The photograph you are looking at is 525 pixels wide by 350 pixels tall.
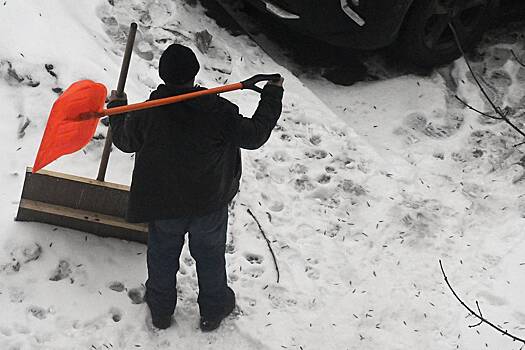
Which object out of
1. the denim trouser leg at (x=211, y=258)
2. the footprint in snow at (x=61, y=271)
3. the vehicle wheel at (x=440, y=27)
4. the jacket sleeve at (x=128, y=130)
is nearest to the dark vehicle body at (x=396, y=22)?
the vehicle wheel at (x=440, y=27)

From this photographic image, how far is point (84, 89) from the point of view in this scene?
335 cm

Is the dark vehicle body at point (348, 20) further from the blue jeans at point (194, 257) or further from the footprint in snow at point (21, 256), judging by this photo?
the footprint in snow at point (21, 256)

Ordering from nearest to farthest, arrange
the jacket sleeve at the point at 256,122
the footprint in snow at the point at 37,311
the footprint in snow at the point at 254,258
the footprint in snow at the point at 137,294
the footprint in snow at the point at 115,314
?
1. the jacket sleeve at the point at 256,122
2. the footprint in snow at the point at 37,311
3. the footprint in snow at the point at 115,314
4. the footprint in snow at the point at 137,294
5. the footprint in snow at the point at 254,258

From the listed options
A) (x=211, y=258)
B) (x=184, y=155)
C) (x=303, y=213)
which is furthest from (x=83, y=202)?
(x=303, y=213)

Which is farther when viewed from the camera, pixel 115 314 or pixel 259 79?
pixel 115 314

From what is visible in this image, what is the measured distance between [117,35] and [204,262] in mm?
2203

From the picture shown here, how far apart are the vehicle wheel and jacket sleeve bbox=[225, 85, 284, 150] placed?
2235mm

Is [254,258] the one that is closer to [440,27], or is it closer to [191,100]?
[191,100]

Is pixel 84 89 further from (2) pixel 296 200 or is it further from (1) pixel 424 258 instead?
(1) pixel 424 258

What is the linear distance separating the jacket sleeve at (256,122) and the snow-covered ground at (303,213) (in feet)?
3.46

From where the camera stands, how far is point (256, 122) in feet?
10.6

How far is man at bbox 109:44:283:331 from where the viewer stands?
3.17 meters

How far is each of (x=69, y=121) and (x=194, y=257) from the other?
2.74 ft

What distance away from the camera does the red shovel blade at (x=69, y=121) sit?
3.32 metres
